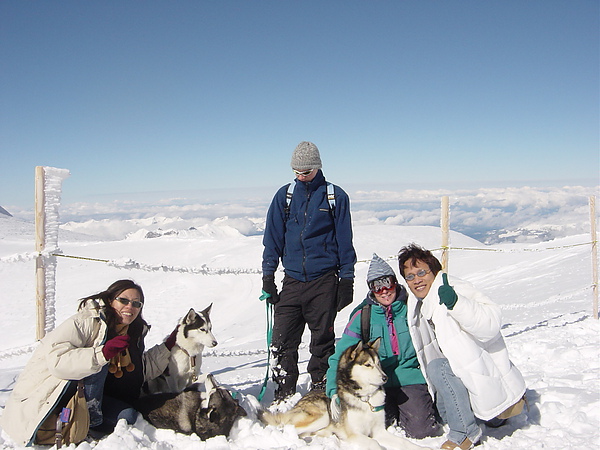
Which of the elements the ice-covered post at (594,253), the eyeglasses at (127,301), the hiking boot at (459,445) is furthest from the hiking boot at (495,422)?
the ice-covered post at (594,253)

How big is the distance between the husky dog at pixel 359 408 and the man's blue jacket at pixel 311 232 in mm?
925

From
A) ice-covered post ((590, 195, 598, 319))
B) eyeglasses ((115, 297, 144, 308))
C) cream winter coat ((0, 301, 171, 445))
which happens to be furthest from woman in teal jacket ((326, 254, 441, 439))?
ice-covered post ((590, 195, 598, 319))

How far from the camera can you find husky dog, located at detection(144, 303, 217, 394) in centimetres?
376

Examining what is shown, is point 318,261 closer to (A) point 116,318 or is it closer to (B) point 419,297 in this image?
(B) point 419,297

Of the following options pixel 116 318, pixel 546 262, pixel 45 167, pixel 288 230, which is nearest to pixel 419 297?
pixel 288 230

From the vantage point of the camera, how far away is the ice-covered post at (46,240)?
3875mm

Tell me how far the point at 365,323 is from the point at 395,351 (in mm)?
408

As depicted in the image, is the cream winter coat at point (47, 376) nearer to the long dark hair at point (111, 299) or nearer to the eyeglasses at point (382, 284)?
the long dark hair at point (111, 299)

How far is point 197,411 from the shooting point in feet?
10.6

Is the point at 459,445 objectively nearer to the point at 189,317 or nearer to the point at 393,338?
the point at 393,338

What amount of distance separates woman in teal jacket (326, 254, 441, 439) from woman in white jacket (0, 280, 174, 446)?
1.70m

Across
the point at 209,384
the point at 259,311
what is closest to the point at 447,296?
the point at 209,384

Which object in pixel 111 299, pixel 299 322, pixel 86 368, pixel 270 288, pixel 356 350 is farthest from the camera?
pixel 299 322

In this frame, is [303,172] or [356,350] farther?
[303,172]
